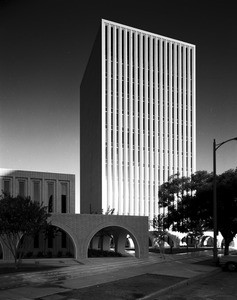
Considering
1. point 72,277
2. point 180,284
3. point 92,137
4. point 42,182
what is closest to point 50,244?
point 42,182

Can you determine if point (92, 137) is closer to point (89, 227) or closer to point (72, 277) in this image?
point (89, 227)

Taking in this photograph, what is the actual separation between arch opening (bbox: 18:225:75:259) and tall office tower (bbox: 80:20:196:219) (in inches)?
1892

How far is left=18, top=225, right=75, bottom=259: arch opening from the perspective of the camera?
33778mm

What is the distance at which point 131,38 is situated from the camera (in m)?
92.5

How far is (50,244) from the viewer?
35.8 metres

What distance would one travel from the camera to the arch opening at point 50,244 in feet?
111

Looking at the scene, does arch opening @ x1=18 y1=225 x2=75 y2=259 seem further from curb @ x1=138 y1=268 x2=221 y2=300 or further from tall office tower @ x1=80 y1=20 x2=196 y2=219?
tall office tower @ x1=80 y1=20 x2=196 y2=219

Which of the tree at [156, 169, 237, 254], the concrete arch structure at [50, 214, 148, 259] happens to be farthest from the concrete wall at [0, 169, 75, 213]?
the tree at [156, 169, 237, 254]

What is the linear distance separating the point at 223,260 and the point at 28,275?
11.9m

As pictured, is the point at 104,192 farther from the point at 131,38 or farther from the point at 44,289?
the point at 44,289

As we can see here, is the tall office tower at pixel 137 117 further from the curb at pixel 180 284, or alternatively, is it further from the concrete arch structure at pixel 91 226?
the curb at pixel 180 284

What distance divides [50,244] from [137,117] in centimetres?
5835

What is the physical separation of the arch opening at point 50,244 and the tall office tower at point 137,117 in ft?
158

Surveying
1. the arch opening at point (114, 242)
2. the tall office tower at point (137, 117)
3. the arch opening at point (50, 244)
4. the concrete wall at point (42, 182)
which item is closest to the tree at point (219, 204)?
the arch opening at point (114, 242)
